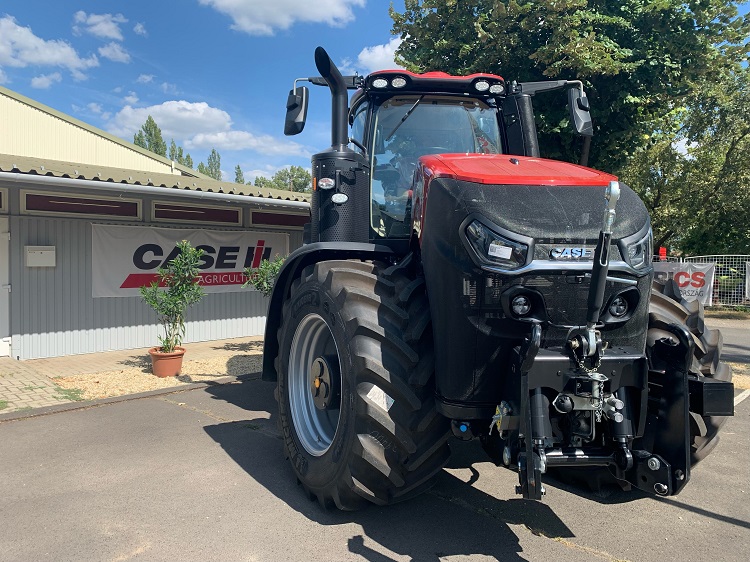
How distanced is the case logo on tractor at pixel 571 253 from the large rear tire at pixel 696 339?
0.69 metres

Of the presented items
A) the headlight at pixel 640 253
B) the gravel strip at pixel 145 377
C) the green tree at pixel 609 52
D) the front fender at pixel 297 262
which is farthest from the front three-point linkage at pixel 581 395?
the green tree at pixel 609 52

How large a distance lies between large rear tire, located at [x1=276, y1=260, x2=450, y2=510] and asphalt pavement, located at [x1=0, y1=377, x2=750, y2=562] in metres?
0.26

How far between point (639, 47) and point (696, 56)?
810 mm

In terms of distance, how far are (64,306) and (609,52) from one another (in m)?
8.89

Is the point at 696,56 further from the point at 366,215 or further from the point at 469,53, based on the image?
the point at 366,215

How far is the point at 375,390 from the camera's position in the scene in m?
2.81

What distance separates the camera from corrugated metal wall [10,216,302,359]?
8195mm

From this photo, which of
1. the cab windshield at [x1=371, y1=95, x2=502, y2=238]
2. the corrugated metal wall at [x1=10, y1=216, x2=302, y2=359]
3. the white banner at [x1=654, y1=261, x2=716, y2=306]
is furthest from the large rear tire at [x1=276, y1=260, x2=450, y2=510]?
the white banner at [x1=654, y1=261, x2=716, y2=306]

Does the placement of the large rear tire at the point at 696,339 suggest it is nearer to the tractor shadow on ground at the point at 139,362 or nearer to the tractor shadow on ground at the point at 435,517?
the tractor shadow on ground at the point at 435,517

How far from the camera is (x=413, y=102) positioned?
4.29 metres

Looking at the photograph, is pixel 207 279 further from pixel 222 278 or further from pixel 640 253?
pixel 640 253

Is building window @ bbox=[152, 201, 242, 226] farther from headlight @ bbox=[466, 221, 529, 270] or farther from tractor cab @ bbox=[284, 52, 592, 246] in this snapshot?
headlight @ bbox=[466, 221, 529, 270]

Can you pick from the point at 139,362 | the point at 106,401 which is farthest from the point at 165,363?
the point at 106,401

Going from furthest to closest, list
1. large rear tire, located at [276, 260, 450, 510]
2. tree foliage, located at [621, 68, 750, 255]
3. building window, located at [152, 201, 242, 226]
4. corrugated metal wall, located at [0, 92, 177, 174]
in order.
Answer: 1. tree foliage, located at [621, 68, 750, 255]
2. corrugated metal wall, located at [0, 92, 177, 174]
3. building window, located at [152, 201, 242, 226]
4. large rear tire, located at [276, 260, 450, 510]
